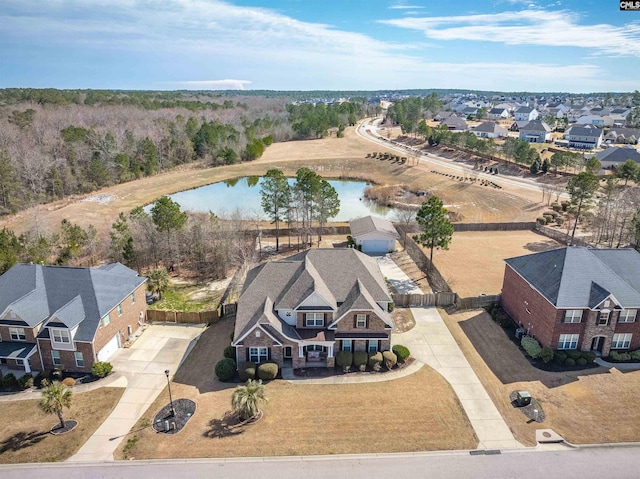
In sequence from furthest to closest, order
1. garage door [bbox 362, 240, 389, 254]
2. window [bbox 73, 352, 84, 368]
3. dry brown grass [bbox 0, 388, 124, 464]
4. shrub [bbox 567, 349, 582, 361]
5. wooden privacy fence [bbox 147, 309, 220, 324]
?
garage door [bbox 362, 240, 389, 254] < wooden privacy fence [bbox 147, 309, 220, 324] < shrub [bbox 567, 349, 582, 361] < window [bbox 73, 352, 84, 368] < dry brown grass [bbox 0, 388, 124, 464]

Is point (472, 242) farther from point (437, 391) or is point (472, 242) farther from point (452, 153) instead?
point (452, 153)

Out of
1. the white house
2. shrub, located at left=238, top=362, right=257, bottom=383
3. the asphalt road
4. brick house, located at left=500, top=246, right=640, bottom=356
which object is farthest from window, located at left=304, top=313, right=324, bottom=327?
the white house

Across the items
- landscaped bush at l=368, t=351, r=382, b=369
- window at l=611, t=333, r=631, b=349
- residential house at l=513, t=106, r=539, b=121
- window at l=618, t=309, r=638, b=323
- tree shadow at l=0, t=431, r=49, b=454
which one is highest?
residential house at l=513, t=106, r=539, b=121

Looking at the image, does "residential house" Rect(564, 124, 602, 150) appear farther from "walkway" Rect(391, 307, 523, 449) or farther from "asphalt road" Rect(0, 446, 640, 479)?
"asphalt road" Rect(0, 446, 640, 479)

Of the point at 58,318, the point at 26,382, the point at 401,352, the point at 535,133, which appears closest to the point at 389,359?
the point at 401,352

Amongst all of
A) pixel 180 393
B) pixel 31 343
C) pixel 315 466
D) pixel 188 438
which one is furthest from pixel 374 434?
pixel 31 343

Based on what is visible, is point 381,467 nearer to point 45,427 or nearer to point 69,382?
point 45,427
